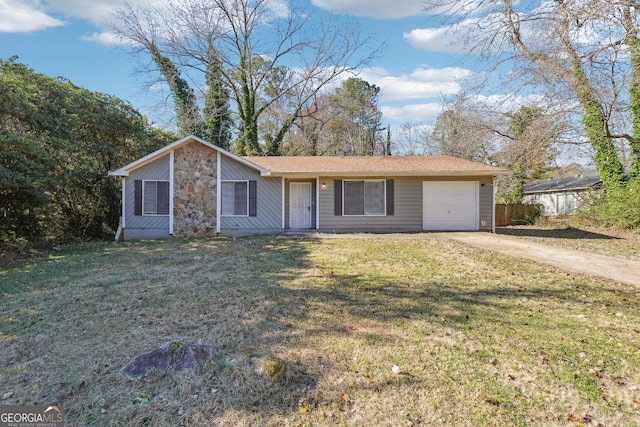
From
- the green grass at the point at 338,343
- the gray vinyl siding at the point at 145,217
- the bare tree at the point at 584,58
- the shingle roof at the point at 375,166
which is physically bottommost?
the green grass at the point at 338,343

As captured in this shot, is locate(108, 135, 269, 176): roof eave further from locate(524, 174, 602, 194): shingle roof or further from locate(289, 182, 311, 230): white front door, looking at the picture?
locate(524, 174, 602, 194): shingle roof

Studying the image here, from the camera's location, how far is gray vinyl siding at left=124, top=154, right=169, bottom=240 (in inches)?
477

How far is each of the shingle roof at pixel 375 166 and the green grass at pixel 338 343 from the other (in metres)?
6.03

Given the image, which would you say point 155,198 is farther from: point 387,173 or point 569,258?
point 569,258

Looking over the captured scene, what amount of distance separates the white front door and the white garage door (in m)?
4.43

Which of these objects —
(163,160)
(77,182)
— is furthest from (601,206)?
(77,182)

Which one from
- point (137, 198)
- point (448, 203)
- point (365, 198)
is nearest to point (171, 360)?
point (137, 198)

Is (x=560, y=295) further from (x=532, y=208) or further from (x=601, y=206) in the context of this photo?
(x=532, y=208)

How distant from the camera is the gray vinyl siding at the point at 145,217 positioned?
39.8ft

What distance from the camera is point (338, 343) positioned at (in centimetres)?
352

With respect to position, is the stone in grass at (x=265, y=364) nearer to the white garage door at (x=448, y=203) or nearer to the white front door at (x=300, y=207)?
the white front door at (x=300, y=207)

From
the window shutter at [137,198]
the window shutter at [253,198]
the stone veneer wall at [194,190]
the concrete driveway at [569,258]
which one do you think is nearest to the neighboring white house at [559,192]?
the concrete driveway at [569,258]

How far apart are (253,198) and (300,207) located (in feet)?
6.12

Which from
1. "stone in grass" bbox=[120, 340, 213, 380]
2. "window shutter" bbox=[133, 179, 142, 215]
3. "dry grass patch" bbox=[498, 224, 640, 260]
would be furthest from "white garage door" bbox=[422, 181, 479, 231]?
"stone in grass" bbox=[120, 340, 213, 380]
